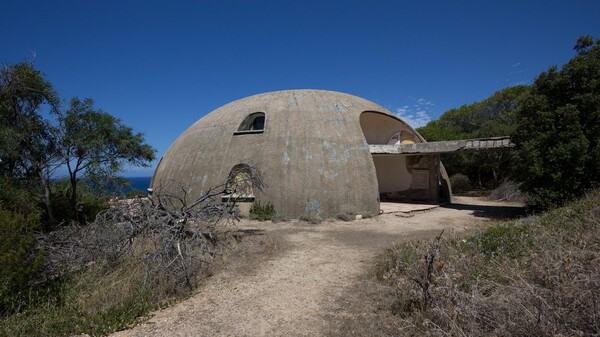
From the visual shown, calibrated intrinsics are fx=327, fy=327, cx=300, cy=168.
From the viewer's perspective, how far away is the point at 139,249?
7.78 m

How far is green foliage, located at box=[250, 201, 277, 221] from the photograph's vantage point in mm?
13461

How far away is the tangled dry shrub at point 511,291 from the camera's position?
3447 millimetres

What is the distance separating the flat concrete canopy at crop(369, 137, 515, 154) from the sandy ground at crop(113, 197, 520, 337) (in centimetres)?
393

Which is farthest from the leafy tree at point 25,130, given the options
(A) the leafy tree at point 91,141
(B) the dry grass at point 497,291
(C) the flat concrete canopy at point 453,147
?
(C) the flat concrete canopy at point 453,147

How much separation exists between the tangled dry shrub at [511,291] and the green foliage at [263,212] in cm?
775

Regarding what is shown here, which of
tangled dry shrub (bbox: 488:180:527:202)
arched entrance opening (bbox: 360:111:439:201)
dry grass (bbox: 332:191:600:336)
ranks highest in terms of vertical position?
arched entrance opening (bbox: 360:111:439:201)

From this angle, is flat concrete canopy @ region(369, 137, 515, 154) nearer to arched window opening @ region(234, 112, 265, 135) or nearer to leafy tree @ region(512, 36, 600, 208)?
leafy tree @ region(512, 36, 600, 208)

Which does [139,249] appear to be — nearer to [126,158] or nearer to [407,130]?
[126,158]

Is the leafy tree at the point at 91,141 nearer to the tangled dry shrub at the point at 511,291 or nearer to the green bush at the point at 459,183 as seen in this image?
the tangled dry shrub at the point at 511,291

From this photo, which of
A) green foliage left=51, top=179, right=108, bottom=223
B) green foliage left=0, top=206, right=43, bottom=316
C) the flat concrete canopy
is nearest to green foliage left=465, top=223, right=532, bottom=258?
green foliage left=0, top=206, right=43, bottom=316

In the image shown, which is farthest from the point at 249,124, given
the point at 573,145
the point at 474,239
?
the point at 573,145

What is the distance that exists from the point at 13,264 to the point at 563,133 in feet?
50.7

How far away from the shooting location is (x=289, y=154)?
46.5ft

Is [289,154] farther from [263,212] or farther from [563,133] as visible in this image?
[563,133]
